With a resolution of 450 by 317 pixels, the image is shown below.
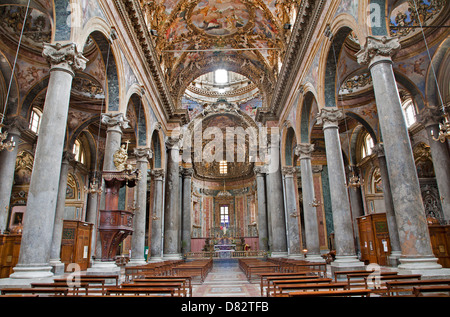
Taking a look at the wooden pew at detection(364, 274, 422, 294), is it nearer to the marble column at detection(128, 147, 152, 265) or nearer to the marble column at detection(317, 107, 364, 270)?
the marble column at detection(317, 107, 364, 270)

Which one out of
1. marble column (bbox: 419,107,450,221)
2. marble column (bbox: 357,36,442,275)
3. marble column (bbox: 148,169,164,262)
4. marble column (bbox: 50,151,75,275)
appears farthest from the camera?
marble column (bbox: 148,169,164,262)

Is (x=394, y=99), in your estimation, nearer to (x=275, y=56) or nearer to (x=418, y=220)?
(x=418, y=220)

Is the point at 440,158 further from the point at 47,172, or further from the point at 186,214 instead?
the point at 186,214

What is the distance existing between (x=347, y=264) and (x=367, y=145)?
562 inches

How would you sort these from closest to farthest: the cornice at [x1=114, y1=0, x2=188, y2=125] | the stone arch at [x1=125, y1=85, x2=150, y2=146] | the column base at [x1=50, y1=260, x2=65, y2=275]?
the cornice at [x1=114, y1=0, x2=188, y2=125], the column base at [x1=50, y1=260, x2=65, y2=275], the stone arch at [x1=125, y1=85, x2=150, y2=146]

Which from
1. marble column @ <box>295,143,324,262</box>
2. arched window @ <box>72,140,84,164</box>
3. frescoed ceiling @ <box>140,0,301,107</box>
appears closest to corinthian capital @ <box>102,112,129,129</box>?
frescoed ceiling @ <box>140,0,301,107</box>

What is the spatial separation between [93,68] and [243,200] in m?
23.5

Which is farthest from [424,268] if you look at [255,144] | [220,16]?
[255,144]

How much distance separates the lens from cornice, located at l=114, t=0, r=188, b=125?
11.8 metres

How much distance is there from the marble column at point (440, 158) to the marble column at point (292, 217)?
7049 millimetres

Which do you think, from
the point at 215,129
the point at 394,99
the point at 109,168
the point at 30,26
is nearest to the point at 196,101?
the point at 215,129

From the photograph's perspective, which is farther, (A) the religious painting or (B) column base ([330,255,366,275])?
(A) the religious painting

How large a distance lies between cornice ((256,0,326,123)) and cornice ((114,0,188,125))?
21.4 feet
